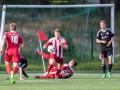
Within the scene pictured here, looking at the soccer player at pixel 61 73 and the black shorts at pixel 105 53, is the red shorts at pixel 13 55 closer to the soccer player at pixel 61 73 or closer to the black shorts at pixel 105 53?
the soccer player at pixel 61 73

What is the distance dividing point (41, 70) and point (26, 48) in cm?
256

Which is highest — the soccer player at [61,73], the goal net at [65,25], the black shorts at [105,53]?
the goal net at [65,25]

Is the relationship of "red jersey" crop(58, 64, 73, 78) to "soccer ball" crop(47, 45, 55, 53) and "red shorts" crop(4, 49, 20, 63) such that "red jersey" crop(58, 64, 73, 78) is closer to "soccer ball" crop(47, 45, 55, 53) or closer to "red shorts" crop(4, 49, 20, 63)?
"soccer ball" crop(47, 45, 55, 53)

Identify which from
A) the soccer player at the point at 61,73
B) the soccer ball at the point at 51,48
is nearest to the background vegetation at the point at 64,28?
the soccer ball at the point at 51,48

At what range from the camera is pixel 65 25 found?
32.1m

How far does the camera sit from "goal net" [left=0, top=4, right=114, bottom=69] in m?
31.0

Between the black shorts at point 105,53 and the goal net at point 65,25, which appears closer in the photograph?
the black shorts at point 105,53

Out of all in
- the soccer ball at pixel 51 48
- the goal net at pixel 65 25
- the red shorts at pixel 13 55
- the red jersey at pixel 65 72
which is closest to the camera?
the red shorts at pixel 13 55

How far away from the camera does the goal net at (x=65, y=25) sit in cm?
3098

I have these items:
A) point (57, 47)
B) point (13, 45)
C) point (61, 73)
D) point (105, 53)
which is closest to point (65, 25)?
point (105, 53)

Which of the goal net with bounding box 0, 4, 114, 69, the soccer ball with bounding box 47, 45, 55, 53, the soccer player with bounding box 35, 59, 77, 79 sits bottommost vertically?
the soccer player with bounding box 35, 59, 77, 79

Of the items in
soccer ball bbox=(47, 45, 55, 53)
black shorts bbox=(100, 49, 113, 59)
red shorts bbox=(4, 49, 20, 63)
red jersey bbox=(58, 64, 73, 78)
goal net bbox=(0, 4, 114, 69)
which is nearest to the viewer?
red shorts bbox=(4, 49, 20, 63)

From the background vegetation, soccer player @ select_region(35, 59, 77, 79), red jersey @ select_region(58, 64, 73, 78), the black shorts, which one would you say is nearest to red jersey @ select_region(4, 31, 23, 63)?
soccer player @ select_region(35, 59, 77, 79)

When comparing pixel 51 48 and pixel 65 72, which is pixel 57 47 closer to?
pixel 51 48
